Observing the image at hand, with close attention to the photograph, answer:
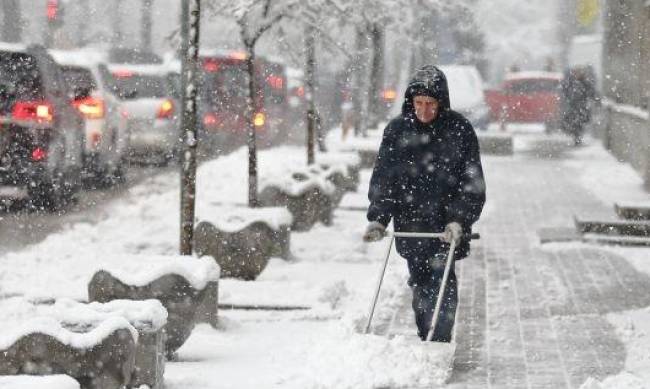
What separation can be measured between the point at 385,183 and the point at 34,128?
7369 mm

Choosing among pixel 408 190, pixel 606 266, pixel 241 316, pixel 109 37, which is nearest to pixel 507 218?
pixel 606 266

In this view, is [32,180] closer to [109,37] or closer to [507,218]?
[507,218]

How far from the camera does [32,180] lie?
1423cm

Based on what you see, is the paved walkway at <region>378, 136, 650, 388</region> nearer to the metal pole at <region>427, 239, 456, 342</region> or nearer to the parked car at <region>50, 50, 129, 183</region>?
the metal pole at <region>427, 239, 456, 342</region>

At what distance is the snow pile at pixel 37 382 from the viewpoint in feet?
16.0

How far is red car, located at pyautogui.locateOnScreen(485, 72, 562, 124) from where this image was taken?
37875 millimetres

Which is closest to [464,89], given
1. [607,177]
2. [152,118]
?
[607,177]

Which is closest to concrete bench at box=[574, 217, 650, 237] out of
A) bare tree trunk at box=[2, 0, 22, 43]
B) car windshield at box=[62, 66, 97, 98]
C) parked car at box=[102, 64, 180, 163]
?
car windshield at box=[62, 66, 97, 98]

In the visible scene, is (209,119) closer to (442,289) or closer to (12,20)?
(12,20)

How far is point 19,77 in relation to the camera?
1420cm

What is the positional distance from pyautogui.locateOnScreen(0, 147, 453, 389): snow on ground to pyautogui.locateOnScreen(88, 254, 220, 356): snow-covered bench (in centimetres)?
21

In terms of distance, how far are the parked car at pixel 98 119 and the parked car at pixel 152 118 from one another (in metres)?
0.80

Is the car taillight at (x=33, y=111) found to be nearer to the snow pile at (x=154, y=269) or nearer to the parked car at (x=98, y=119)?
the parked car at (x=98, y=119)

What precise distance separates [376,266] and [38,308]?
3853mm
